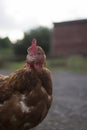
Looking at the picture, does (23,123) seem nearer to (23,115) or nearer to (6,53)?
(23,115)

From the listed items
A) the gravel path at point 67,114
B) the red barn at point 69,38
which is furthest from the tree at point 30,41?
the gravel path at point 67,114

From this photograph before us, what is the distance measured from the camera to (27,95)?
4.66m

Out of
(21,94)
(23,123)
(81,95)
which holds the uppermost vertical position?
(21,94)

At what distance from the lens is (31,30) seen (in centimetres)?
4216

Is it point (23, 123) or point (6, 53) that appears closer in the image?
point (23, 123)

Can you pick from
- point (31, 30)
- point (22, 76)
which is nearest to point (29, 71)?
point (22, 76)

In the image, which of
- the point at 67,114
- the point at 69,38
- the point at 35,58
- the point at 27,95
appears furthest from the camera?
the point at 69,38

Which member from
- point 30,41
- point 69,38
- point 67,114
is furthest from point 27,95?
point 30,41

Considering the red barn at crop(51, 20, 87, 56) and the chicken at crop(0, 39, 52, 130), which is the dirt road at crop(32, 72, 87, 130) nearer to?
the chicken at crop(0, 39, 52, 130)

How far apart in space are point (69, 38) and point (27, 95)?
31.4 metres

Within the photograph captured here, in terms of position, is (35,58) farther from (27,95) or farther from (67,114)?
(67,114)

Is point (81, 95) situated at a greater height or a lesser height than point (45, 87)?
lesser

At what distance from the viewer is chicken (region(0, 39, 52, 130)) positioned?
4555 millimetres

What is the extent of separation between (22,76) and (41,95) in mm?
324
